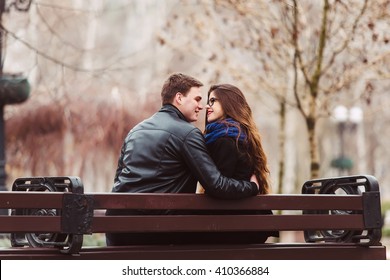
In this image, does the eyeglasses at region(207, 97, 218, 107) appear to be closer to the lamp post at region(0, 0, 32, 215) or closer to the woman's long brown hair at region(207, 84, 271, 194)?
the woman's long brown hair at region(207, 84, 271, 194)

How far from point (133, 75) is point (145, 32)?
2.40 meters

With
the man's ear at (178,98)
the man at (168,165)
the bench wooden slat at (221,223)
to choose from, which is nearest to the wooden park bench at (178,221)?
the bench wooden slat at (221,223)

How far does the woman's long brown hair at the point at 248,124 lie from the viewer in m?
6.38

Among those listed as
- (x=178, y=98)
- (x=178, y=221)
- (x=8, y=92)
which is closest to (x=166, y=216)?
(x=178, y=221)

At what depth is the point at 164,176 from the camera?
20.3 ft

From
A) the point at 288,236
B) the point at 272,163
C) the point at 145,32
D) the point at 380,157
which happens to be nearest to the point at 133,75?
the point at 145,32

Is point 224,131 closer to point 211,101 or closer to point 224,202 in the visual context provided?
point 211,101

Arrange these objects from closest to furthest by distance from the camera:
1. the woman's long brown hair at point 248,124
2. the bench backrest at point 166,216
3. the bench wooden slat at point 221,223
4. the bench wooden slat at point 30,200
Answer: the bench wooden slat at point 30,200 < the bench backrest at point 166,216 < the bench wooden slat at point 221,223 < the woman's long brown hair at point 248,124

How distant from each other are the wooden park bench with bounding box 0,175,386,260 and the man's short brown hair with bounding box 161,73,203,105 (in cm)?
86

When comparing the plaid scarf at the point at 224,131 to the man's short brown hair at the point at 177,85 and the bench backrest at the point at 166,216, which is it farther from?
the bench backrest at the point at 166,216

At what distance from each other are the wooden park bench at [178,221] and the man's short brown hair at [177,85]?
0.86 metres

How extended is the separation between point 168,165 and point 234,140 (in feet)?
1.60

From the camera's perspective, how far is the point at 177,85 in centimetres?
649
